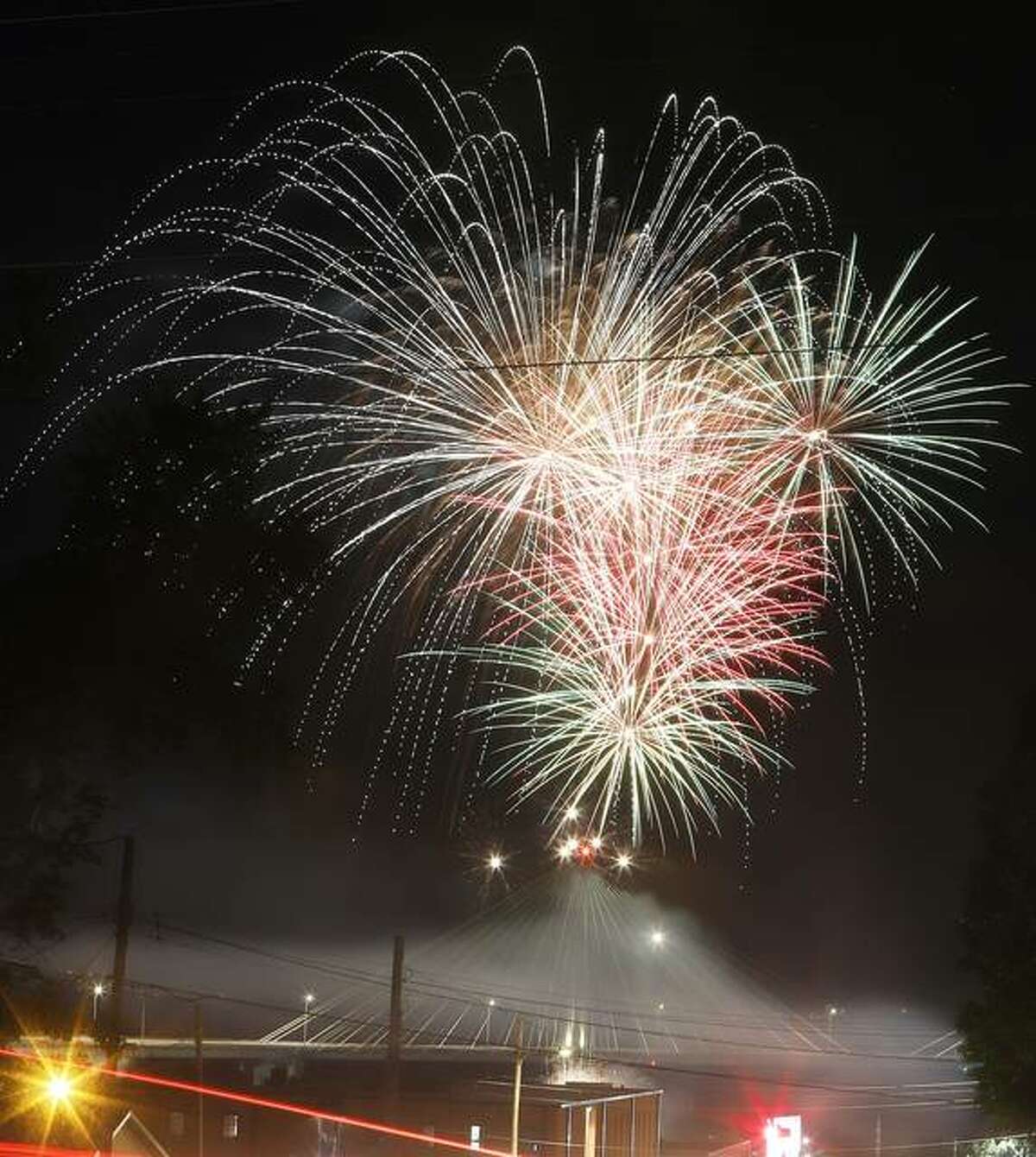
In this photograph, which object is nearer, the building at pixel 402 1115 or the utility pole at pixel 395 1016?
the utility pole at pixel 395 1016

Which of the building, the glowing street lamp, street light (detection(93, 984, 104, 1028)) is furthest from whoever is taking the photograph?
the building

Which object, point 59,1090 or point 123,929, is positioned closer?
point 59,1090

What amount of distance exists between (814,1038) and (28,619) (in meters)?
59.1

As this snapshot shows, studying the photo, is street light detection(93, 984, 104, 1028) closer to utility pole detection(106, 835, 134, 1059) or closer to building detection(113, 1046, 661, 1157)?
utility pole detection(106, 835, 134, 1059)

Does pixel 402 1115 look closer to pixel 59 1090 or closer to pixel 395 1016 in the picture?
pixel 395 1016

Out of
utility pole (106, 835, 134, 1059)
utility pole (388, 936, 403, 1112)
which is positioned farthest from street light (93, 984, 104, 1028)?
utility pole (388, 936, 403, 1112)

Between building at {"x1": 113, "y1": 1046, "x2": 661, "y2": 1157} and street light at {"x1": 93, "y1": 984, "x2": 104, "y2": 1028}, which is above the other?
street light at {"x1": 93, "y1": 984, "x2": 104, "y2": 1028}

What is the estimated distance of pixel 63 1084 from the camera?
22.2 meters

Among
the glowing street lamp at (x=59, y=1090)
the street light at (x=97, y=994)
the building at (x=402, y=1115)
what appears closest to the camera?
the glowing street lamp at (x=59, y=1090)

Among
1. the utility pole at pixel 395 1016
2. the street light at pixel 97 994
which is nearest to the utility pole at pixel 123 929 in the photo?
the street light at pixel 97 994

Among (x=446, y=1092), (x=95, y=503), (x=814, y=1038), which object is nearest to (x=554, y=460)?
(x=95, y=503)

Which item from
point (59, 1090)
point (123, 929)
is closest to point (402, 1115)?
point (123, 929)

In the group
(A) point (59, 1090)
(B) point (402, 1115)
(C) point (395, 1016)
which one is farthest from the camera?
(B) point (402, 1115)

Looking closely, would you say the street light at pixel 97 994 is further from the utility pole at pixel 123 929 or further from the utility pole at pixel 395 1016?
the utility pole at pixel 395 1016
